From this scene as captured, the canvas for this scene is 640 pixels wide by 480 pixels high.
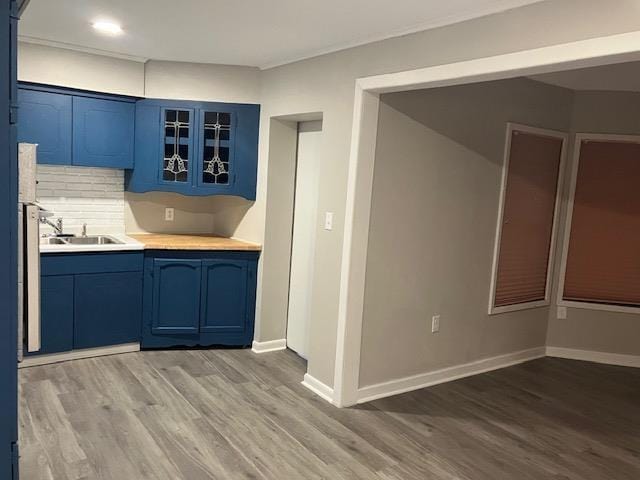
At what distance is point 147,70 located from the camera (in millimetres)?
4348

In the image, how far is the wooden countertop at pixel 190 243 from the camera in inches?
168

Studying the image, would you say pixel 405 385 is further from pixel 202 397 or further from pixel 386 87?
pixel 386 87

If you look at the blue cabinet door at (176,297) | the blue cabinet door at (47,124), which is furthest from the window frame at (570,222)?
the blue cabinet door at (47,124)

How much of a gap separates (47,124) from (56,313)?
138 cm

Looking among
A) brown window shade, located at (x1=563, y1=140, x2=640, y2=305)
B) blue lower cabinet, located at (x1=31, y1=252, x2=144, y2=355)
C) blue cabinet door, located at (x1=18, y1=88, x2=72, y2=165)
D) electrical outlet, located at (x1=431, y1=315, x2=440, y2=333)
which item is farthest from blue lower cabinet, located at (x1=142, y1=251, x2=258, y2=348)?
brown window shade, located at (x1=563, y1=140, x2=640, y2=305)

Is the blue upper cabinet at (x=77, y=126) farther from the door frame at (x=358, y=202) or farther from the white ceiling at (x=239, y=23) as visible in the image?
the door frame at (x=358, y=202)

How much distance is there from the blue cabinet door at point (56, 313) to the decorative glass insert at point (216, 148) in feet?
4.38

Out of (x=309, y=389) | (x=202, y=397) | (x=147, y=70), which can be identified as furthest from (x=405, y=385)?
(x=147, y=70)

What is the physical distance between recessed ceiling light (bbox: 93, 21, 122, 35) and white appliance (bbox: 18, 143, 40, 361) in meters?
1.79

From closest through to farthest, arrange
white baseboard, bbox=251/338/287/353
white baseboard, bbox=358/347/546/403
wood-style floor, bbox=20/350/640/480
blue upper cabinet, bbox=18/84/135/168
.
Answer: wood-style floor, bbox=20/350/640/480, white baseboard, bbox=358/347/546/403, blue upper cabinet, bbox=18/84/135/168, white baseboard, bbox=251/338/287/353

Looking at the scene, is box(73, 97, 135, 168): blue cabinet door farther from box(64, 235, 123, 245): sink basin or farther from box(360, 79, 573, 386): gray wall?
box(360, 79, 573, 386): gray wall

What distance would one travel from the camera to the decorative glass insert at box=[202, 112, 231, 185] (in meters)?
4.46

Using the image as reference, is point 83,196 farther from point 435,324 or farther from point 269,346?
point 435,324

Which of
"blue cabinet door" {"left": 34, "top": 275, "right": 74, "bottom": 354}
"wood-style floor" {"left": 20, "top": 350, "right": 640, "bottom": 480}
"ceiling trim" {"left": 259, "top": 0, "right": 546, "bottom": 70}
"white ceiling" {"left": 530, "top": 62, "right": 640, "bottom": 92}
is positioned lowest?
"wood-style floor" {"left": 20, "top": 350, "right": 640, "bottom": 480}
